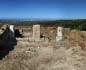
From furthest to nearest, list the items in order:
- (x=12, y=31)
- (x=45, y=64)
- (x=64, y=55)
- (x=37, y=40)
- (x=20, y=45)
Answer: (x=12, y=31), (x=37, y=40), (x=20, y=45), (x=64, y=55), (x=45, y=64)

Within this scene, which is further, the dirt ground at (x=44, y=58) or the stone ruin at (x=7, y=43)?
the stone ruin at (x=7, y=43)

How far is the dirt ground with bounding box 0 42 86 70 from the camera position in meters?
17.5

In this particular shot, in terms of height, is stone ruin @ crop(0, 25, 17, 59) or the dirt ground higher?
stone ruin @ crop(0, 25, 17, 59)

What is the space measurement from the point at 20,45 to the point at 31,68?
853 centimetres

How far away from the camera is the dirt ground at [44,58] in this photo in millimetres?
17458

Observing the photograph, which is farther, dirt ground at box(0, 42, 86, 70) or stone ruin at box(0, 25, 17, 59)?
stone ruin at box(0, 25, 17, 59)

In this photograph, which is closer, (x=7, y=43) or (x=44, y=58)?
(x=44, y=58)

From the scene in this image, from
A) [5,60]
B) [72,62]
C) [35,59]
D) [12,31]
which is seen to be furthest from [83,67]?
[12,31]

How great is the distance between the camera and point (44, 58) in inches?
789

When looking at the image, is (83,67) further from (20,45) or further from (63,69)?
(20,45)

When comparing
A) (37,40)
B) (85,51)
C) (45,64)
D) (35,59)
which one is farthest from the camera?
(37,40)

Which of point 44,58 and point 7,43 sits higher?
point 7,43

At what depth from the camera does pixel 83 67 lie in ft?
57.0

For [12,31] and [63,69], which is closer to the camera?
[63,69]
